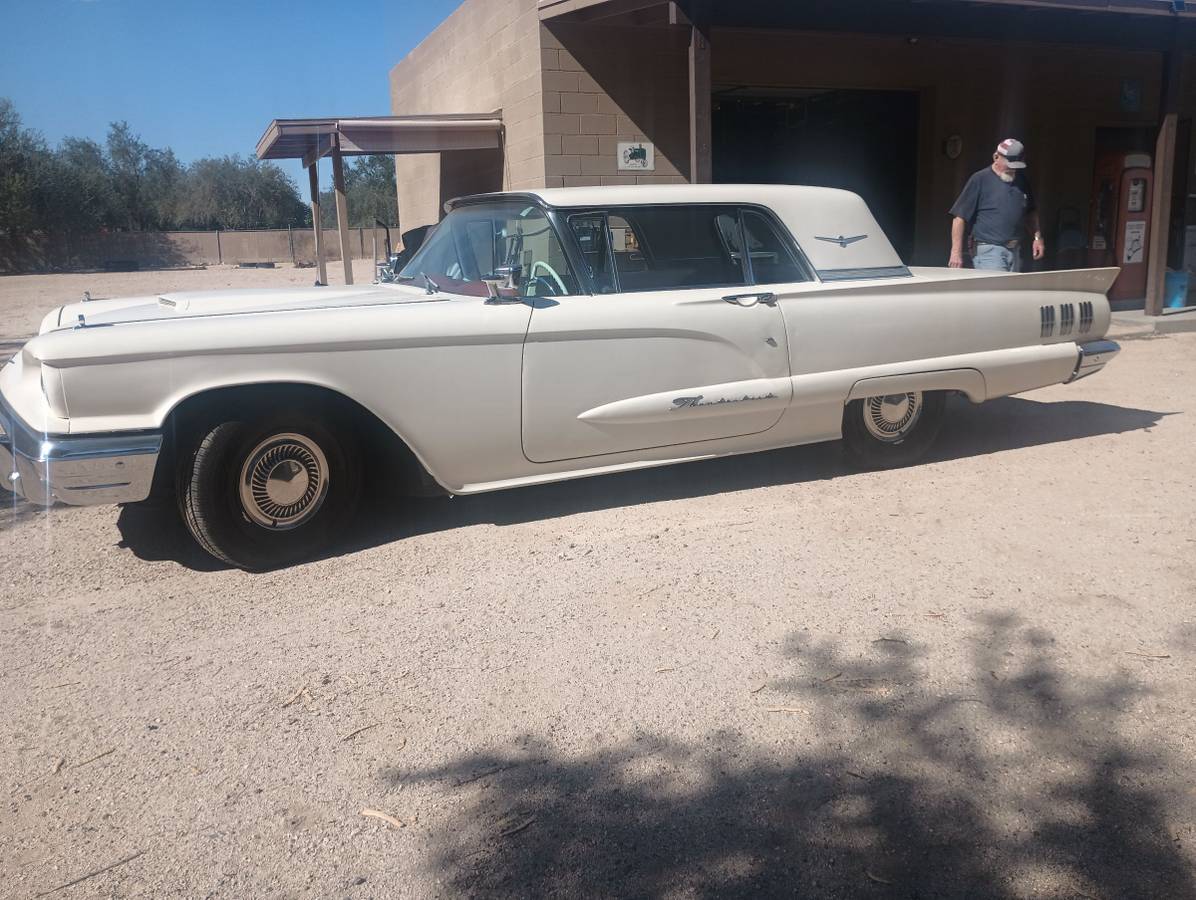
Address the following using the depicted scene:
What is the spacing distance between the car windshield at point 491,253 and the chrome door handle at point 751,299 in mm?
785

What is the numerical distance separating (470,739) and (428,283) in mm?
2632

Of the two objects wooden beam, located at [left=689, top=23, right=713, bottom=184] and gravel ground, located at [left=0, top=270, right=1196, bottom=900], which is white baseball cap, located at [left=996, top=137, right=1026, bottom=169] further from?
gravel ground, located at [left=0, top=270, right=1196, bottom=900]

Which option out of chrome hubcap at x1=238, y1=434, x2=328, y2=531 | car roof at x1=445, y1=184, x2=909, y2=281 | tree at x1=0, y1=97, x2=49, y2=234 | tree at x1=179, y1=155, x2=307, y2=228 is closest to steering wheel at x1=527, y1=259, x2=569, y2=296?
car roof at x1=445, y1=184, x2=909, y2=281

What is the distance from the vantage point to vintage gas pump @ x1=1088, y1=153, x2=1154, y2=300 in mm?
12594

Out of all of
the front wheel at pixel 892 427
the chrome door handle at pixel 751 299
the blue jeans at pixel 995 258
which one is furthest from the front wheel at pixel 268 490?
the blue jeans at pixel 995 258

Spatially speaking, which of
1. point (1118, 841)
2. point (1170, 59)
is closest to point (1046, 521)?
point (1118, 841)

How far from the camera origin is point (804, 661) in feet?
10.8

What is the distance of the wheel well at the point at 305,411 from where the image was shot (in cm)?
394

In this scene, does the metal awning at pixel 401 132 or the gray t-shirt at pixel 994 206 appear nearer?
the gray t-shirt at pixel 994 206

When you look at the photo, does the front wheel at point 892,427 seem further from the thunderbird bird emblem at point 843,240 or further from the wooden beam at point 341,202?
the wooden beam at point 341,202

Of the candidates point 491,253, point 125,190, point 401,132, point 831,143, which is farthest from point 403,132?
point 125,190

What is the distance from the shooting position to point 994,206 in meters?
7.72

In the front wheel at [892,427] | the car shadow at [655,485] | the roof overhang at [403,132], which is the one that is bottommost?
the car shadow at [655,485]

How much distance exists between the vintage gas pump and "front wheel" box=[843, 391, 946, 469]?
8.73 meters
